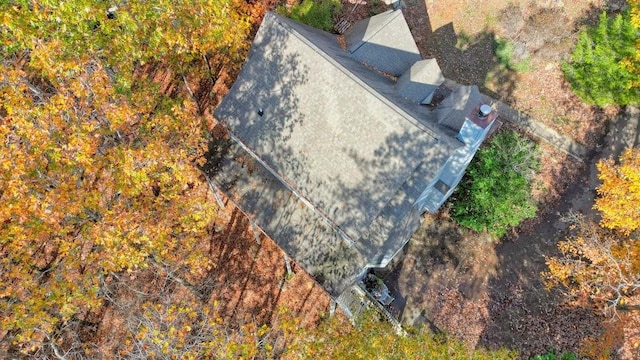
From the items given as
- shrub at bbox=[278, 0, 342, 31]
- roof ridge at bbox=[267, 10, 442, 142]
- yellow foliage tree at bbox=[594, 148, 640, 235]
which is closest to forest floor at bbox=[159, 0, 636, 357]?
shrub at bbox=[278, 0, 342, 31]

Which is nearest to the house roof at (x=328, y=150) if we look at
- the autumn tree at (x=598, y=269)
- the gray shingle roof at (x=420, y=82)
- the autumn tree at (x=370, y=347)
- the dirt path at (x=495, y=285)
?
the gray shingle roof at (x=420, y=82)

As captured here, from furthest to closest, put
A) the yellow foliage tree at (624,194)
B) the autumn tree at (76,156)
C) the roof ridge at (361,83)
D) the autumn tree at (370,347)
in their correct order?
the yellow foliage tree at (624,194)
the autumn tree at (370,347)
the roof ridge at (361,83)
the autumn tree at (76,156)

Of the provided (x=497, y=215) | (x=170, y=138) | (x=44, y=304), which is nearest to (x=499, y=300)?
(x=497, y=215)

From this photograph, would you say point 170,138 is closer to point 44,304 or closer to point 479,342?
point 44,304

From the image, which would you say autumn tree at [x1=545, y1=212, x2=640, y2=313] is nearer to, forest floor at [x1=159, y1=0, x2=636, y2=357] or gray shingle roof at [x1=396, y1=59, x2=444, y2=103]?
forest floor at [x1=159, y1=0, x2=636, y2=357]

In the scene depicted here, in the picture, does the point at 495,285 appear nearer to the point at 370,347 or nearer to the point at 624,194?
the point at 624,194

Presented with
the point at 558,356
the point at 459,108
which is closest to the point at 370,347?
the point at 459,108

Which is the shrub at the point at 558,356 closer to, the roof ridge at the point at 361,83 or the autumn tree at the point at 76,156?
the roof ridge at the point at 361,83
